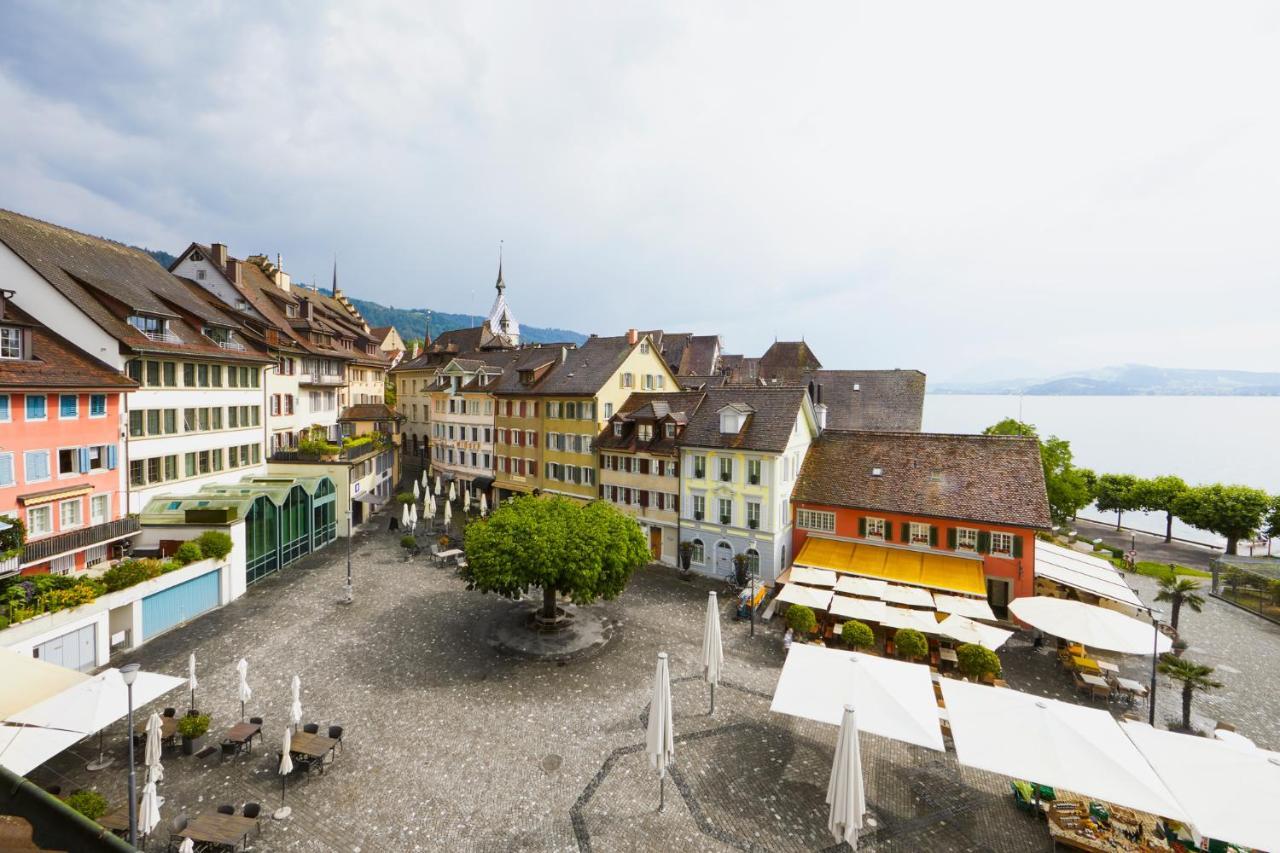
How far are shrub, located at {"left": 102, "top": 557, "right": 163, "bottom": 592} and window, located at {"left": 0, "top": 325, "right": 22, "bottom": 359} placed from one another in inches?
390

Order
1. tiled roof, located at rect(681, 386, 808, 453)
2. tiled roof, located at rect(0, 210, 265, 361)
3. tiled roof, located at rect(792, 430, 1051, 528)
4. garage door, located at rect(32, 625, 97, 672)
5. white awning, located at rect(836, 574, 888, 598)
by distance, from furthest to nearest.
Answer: tiled roof, located at rect(681, 386, 808, 453) → tiled roof, located at rect(792, 430, 1051, 528) → tiled roof, located at rect(0, 210, 265, 361) → white awning, located at rect(836, 574, 888, 598) → garage door, located at rect(32, 625, 97, 672)

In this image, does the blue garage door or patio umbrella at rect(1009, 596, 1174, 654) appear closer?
patio umbrella at rect(1009, 596, 1174, 654)

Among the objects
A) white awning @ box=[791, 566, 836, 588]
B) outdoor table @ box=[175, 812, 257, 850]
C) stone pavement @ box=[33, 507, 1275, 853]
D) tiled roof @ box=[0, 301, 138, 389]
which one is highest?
tiled roof @ box=[0, 301, 138, 389]

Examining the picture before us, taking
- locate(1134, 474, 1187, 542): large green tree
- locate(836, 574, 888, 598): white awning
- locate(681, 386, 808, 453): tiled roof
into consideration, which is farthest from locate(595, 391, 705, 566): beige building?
locate(1134, 474, 1187, 542): large green tree

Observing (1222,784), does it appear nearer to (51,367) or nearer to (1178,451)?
(51,367)

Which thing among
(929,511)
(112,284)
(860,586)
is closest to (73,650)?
(112,284)

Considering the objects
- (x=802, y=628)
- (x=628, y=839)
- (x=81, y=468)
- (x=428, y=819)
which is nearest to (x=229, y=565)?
(x=81, y=468)

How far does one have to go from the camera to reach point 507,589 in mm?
23562

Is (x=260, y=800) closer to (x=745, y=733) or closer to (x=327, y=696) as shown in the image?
(x=327, y=696)

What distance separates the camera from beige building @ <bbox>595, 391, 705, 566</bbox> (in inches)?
1490

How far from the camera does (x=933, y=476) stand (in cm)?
3219

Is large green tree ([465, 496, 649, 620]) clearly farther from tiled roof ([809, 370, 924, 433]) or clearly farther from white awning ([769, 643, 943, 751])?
tiled roof ([809, 370, 924, 433])

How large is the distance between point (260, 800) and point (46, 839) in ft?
51.2

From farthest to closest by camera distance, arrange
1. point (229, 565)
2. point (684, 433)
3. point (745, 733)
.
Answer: point (684, 433) < point (229, 565) < point (745, 733)
